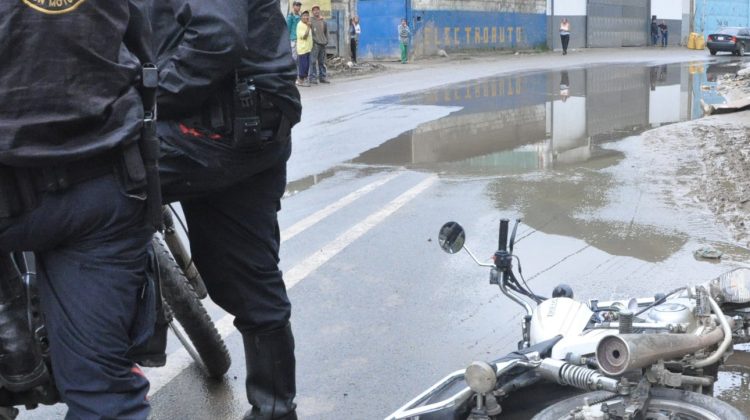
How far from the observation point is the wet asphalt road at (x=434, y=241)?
13.1ft

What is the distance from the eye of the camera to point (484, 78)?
23.6 metres

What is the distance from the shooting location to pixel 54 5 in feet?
6.80

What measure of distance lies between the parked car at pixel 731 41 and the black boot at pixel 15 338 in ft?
142

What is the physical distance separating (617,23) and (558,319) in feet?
174

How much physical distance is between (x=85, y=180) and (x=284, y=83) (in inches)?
35.4

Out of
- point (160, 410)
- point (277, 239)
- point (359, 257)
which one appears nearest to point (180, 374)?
point (160, 410)

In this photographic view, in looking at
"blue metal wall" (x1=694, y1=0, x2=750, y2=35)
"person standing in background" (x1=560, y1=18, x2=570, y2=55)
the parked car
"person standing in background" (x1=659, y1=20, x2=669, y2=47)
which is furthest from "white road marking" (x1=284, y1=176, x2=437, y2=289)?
"blue metal wall" (x1=694, y1=0, x2=750, y2=35)

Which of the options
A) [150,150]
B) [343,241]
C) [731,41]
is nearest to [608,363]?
[150,150]

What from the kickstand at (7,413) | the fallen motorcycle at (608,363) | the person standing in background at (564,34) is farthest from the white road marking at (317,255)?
the person standing in background at (564,34)

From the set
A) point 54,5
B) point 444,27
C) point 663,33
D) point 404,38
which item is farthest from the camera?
point 663,33

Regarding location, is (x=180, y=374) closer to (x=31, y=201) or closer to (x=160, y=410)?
(x=160, y=410)

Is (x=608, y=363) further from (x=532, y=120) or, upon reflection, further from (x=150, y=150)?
(x=532, y=120)

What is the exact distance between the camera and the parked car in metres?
40.9

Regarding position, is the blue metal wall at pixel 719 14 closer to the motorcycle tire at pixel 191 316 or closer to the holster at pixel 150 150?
the motorcycle tire at pixel 191 316
